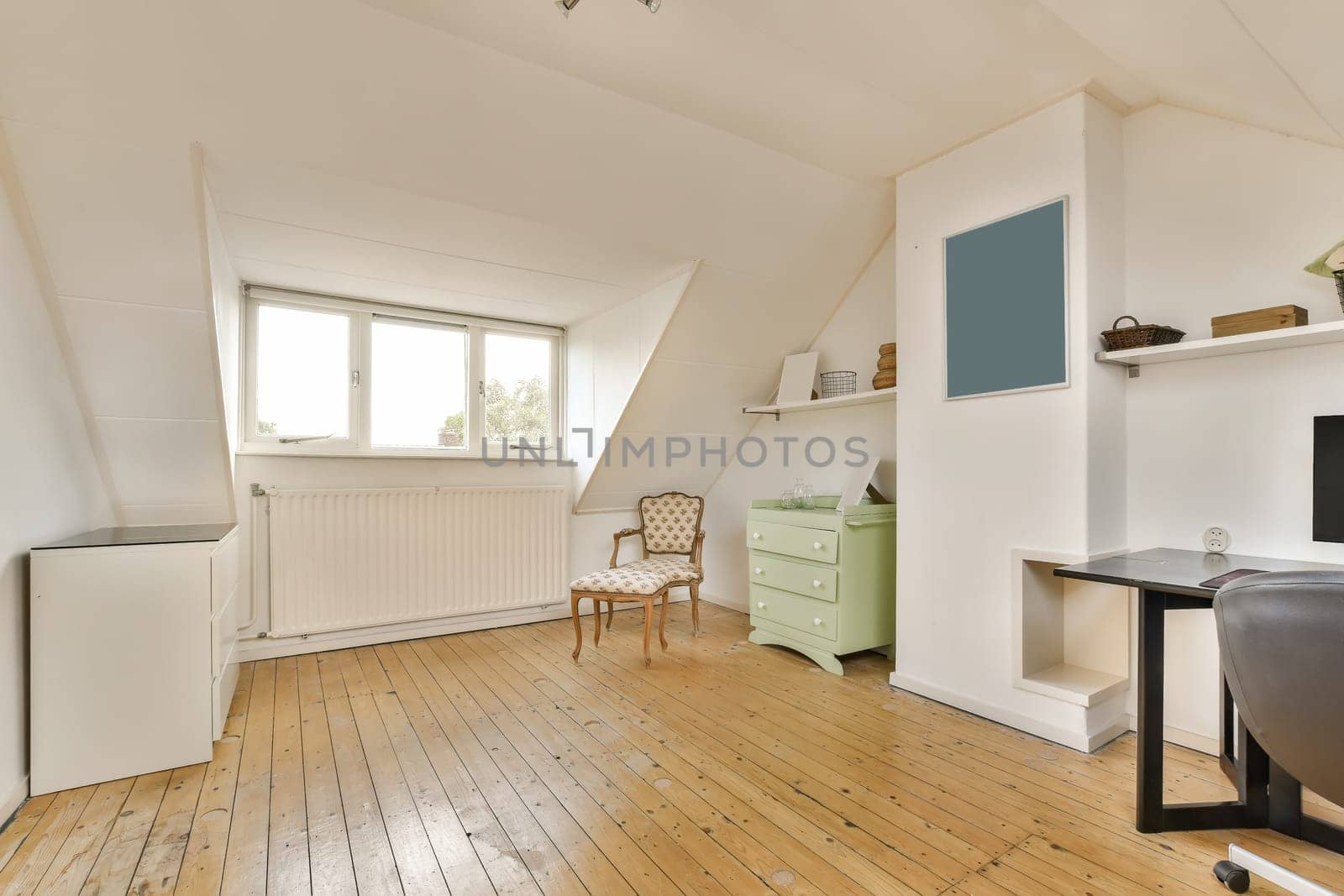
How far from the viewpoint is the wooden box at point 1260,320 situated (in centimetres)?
200

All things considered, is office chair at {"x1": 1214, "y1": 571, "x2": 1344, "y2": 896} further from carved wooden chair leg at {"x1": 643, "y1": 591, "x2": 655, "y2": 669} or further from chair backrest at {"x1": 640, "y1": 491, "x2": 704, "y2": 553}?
chair backrest at {"x1": 640, "y1": 491, "x2": 704, "y2": 553}

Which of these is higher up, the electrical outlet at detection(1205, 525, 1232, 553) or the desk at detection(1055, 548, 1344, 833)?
the electrical outlet at detection(1205, 525, 1232, 553)

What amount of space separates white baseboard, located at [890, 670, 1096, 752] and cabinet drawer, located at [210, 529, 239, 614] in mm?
3032

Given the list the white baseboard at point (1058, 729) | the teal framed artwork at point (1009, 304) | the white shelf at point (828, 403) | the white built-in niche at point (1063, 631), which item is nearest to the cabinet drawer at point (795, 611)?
the white baseboard at point (1058, 729)

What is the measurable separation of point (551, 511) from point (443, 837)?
2.58 m

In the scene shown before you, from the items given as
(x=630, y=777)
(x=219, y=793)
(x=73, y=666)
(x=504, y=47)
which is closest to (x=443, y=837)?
(x=630, y=777)

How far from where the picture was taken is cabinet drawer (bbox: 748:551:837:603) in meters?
3.25

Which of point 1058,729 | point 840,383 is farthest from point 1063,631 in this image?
point 840,383

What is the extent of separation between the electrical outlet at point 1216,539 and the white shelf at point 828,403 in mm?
1351

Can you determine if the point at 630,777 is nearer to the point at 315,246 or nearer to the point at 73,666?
the point at 73,666

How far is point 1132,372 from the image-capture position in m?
2.54

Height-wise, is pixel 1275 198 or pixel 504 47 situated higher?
pixel 504 47

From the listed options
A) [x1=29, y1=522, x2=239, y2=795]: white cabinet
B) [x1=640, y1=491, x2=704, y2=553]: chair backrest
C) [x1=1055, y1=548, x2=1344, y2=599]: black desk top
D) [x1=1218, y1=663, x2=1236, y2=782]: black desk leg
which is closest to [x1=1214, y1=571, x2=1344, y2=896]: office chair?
[x1=1055, y1=548, x2=1344, y2=599]: black desk top

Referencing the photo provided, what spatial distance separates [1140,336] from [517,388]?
142 inches
